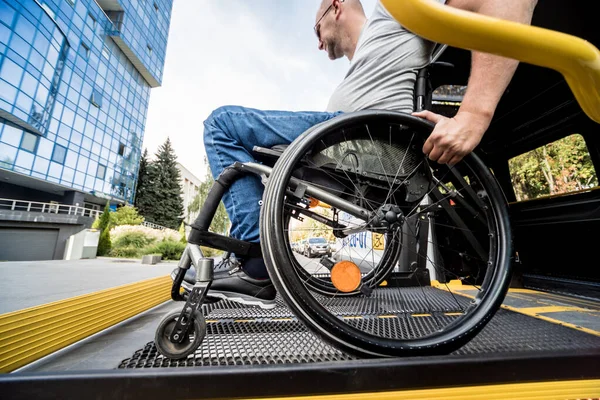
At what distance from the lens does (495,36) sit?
0.57m

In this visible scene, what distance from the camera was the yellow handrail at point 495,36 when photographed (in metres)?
0.56

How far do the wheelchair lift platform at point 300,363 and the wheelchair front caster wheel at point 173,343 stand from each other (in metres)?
0.03

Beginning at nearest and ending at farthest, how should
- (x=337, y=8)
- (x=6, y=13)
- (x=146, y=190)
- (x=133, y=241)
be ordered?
(x=337, y=8) < (x=133, y=241) < (x=6, y=13) < (x=146, y=190)

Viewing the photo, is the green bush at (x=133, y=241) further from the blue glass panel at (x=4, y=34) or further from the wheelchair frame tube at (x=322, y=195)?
the wheelchair frame tube at (x=322, y=195)

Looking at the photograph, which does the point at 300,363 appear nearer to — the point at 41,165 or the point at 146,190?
the point at 41,165

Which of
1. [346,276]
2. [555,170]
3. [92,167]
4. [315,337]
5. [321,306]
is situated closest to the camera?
[321,306]

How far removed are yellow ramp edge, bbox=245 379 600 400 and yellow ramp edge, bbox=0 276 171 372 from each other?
48.0 inches

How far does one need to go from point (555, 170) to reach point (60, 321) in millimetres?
3963

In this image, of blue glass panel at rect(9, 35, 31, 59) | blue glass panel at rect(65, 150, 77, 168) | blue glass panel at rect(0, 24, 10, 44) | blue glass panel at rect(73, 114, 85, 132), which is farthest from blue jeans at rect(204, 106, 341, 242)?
blue glass panel at rect(73, 114, 85, 132)

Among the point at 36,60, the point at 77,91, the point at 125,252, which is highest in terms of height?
the point at 77,91

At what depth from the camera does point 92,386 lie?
0.63 meters

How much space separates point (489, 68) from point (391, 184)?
515mm

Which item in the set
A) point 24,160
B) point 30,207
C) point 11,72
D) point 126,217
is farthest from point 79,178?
point 11,72

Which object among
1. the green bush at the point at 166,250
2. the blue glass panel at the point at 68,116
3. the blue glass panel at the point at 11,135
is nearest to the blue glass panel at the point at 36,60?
the blue glass panel at the point at 68,116
